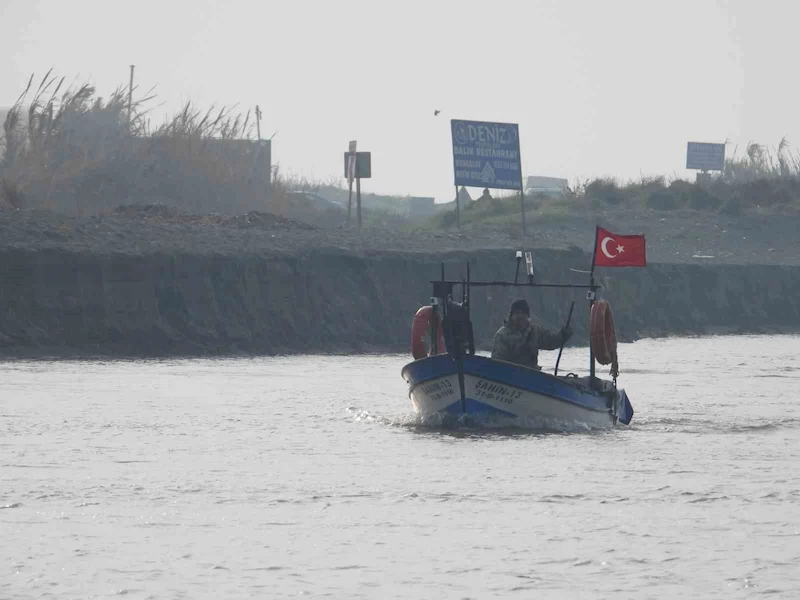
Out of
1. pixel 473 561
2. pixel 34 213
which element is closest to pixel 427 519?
pixel 473 561

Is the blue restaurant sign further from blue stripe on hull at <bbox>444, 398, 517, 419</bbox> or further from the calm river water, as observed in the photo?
blue stripe on hull at <bbox>444, 398, 517, 419</bbox>

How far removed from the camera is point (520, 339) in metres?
21.1

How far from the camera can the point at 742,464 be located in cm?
1831

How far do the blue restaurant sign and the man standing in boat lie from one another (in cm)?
3086

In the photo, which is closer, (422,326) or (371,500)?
(371,500)

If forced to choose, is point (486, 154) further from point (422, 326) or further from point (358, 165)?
point (422, 326)

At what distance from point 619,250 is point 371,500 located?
6.70m

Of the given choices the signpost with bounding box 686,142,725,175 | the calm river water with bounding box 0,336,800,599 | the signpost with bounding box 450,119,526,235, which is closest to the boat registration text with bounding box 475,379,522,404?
→ the calm river water with bounding box 0,336,800,599

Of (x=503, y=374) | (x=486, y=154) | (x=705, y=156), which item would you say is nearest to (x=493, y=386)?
(x=503, y=374)

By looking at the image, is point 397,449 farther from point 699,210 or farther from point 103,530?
point 699,210

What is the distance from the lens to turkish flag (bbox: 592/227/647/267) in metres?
20.8

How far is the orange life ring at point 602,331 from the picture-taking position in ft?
70.7

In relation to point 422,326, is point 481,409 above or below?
below

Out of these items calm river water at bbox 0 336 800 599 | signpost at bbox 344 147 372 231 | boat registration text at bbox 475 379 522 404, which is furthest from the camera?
signpost at bbox 344 147 372 231
